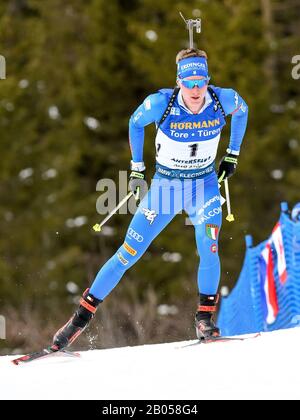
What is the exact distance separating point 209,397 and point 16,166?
2500 centimetres

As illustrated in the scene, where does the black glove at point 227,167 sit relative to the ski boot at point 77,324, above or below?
above

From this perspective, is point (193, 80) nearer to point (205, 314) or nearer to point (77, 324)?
point (205, 314)

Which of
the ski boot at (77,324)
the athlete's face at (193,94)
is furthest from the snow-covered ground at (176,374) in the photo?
the athlete's face at (193,94)

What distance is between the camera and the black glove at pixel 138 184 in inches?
281

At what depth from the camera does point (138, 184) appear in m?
7.14

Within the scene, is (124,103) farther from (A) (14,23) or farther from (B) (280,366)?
(B) (280,366)

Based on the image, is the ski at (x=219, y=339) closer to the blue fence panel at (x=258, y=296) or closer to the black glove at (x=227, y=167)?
the black glove at (x=227, y=167)

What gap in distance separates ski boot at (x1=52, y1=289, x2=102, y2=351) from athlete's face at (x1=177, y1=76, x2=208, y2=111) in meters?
1.59

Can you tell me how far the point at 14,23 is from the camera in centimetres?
3003

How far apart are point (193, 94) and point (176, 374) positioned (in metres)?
2.13

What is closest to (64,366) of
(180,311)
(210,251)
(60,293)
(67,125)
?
(210,251)

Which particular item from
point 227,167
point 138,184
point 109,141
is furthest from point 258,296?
point 109,141

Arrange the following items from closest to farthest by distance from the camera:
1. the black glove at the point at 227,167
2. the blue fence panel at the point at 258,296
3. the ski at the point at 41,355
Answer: the ski at the point at 41,355 → the black glove at the point at 227,167 → the blue fence panel at the point at 258,296

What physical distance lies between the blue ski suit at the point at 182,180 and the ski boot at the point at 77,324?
7 cm
